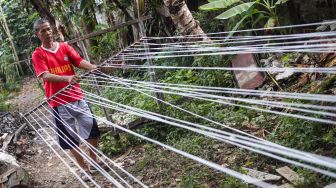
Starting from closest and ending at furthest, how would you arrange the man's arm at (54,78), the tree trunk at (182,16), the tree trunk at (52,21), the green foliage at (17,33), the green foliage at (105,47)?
the man's arm at (54,78) < the tree trunk at (182,16) < the tree trunk at (52,21) < the green foliage at (105,47) < the green foliage at (17,33)

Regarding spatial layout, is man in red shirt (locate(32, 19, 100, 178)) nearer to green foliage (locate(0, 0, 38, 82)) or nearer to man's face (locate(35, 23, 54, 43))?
man's face (locate(35, 23, 54, 43))

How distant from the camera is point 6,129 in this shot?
16.0 feet

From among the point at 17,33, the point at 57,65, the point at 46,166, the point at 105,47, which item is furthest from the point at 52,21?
the point at 17,33

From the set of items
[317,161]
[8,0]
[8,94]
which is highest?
[8,0]

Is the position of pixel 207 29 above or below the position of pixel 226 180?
above

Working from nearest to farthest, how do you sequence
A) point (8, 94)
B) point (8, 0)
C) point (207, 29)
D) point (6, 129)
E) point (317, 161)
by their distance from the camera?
point (317, 161) < point (207, 29) < point (6, 129) < point (8, 94) < point (8, 0)

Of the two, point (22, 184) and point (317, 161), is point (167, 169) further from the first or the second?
point (317, 161)

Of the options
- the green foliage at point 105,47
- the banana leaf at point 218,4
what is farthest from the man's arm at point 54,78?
the green foliage at point 105,47

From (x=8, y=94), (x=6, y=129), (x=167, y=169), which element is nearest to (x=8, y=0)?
(x=8, y=94)

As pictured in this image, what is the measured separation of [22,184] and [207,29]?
244cm

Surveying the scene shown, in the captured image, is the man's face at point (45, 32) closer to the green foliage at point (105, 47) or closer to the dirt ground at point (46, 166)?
the dirt ground at point (46, 166)

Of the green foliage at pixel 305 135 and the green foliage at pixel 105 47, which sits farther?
the green foliage at pixel 105 47

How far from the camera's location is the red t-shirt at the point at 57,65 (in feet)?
7.93

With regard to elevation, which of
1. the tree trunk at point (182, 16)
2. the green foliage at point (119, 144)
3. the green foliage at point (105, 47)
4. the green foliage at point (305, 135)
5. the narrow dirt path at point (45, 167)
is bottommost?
the narrow dirt path at point (45, 167)
